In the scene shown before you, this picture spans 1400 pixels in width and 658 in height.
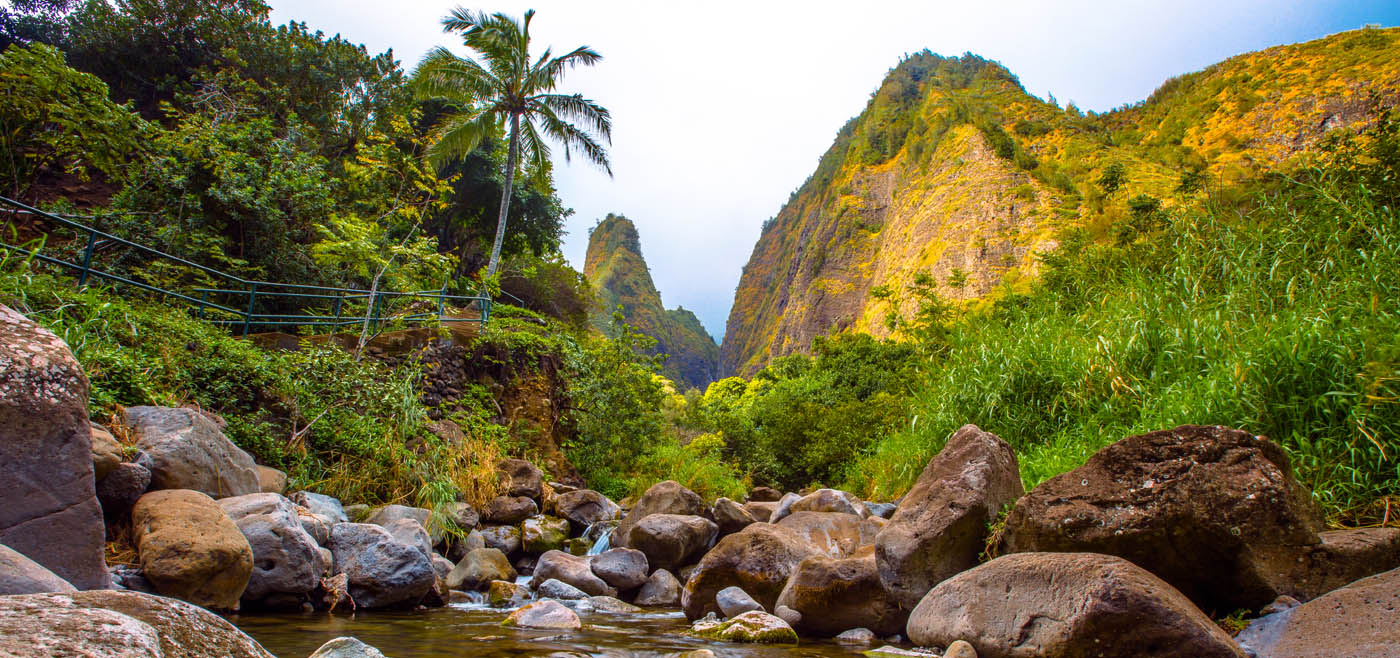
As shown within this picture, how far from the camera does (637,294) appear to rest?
108 metres

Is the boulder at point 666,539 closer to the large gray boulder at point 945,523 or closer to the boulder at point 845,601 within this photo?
the boulder at point 845,601

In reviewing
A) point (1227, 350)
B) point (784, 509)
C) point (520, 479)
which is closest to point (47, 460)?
point (520, 479)

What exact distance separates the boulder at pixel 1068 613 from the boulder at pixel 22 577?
476cm

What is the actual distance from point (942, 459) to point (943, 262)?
31.8 metres

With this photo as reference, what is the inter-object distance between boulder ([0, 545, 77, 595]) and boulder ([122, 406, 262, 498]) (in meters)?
2.59

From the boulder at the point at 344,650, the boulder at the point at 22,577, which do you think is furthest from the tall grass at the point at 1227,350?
the boulder at the point at 22,577

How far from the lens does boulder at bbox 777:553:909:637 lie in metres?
5.07

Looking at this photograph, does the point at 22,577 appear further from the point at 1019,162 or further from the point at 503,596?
the point at 1019,162

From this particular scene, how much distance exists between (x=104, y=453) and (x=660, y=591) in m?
5.08

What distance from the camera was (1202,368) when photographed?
224 inches

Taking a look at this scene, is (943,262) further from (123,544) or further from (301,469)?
(123,544)

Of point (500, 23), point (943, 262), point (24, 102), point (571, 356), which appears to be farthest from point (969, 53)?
point (24, 102)

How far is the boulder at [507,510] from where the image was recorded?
907 cm

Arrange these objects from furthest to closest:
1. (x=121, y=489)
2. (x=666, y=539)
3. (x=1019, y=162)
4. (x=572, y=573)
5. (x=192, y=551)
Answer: (x=1019, y=162), (x=666, y=539), (x=572, y=573), (x=121, y=489), (x=192, y=551)
